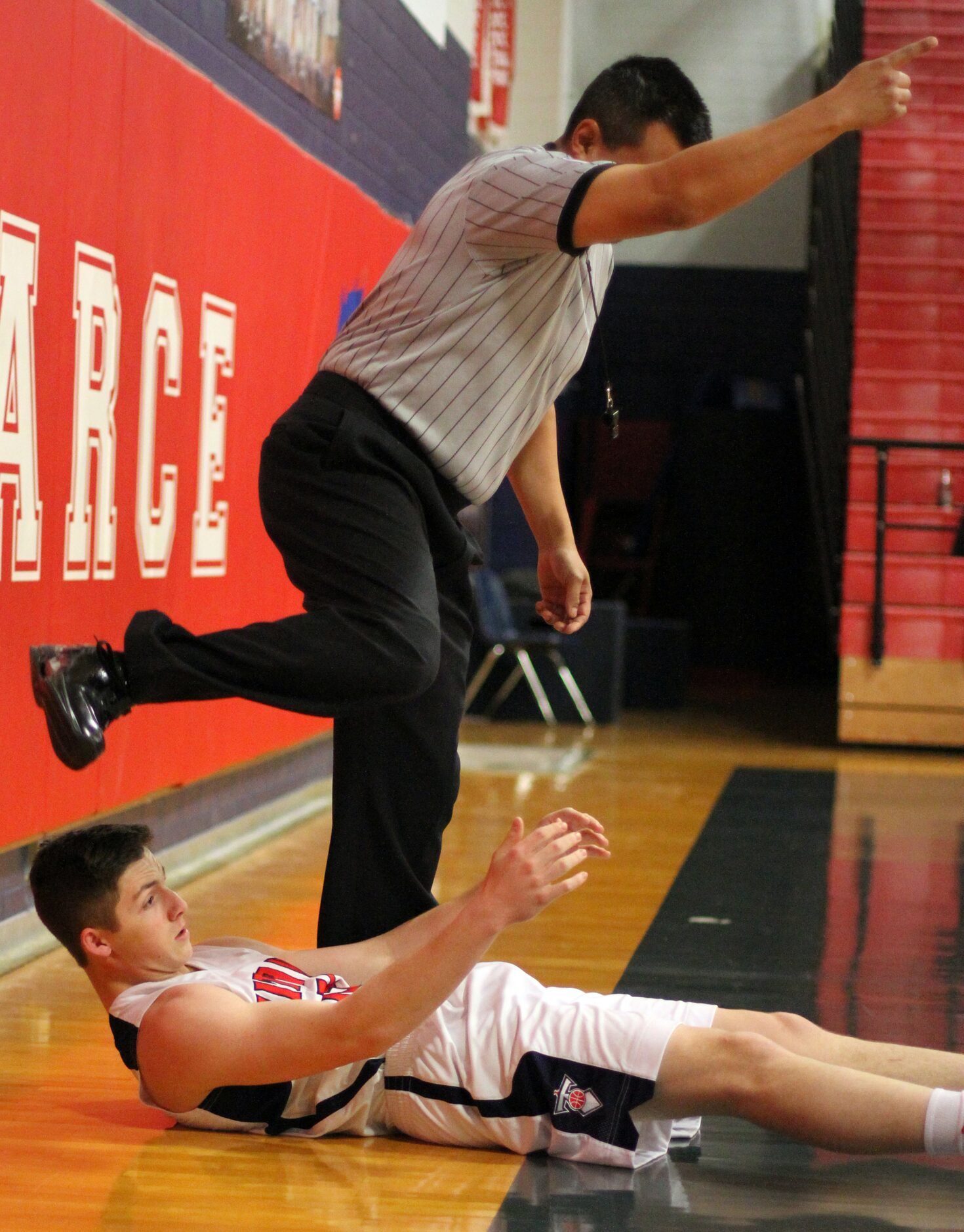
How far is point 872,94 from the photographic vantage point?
185cm

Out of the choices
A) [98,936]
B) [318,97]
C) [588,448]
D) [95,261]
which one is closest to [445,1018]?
[98,936]

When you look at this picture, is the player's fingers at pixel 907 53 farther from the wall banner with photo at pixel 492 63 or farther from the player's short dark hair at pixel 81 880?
the wall banner with photo at pixel 492 63

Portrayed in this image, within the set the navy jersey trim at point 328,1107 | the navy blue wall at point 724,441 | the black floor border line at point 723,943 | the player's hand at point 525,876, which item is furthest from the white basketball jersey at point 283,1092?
the navy blue wall at point 724,441

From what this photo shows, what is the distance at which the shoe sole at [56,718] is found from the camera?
2021mm

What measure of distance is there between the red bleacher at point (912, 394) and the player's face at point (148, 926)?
545 cm

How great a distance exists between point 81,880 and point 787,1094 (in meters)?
0.90

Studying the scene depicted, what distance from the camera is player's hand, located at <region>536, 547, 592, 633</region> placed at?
8.43 ft

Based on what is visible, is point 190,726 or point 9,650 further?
point 190,726

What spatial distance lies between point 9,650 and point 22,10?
110 cm

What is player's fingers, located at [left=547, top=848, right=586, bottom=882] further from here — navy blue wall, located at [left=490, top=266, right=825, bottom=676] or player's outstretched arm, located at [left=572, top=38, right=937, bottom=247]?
navy blue wall, located at [left=490, top=266, right=825, bottom=676]

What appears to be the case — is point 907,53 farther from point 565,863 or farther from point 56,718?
point 56,718

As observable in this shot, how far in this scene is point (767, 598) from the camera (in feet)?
35.9

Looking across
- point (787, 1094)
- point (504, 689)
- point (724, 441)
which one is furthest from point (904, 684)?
point (787, 1094)

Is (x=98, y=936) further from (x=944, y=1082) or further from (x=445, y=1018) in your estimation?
(x=944, y=1082)
